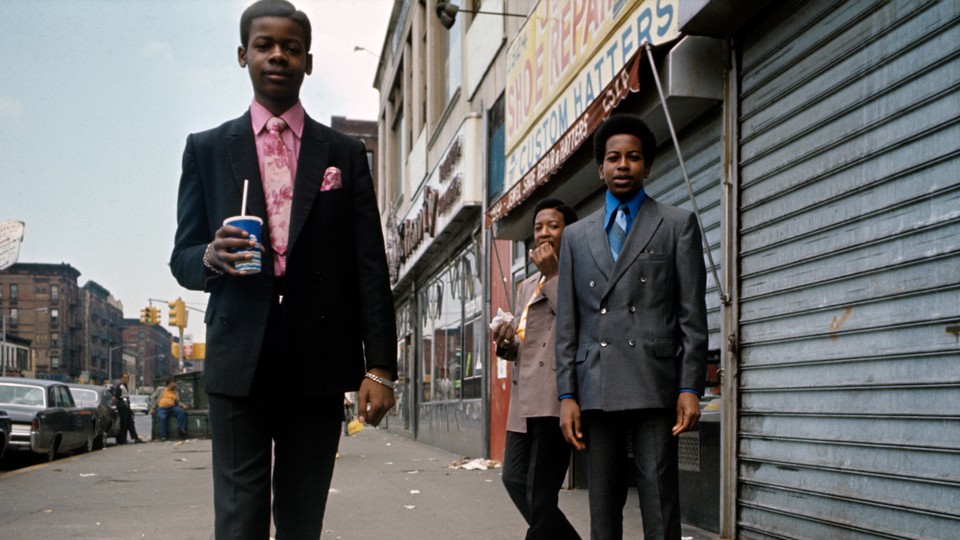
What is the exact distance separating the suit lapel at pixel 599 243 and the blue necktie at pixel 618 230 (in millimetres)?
26

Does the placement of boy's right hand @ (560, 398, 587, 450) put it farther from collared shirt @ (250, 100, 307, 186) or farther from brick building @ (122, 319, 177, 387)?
brick building @ (122, 319, 177, 387)

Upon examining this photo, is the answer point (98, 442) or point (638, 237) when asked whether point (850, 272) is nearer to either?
point (638, 237)

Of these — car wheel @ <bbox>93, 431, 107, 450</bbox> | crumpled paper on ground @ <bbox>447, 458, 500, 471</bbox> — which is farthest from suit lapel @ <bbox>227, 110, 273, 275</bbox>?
car wheel @ <bbox>93, 431, 107, 450</bbox>

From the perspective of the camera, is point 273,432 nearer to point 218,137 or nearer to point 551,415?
point 218,137

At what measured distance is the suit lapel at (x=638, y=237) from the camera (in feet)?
11.7

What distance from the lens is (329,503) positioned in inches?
347

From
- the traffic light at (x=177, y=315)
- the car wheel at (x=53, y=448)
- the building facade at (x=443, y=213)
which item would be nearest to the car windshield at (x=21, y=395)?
the car wheel at (x=53, y=448)

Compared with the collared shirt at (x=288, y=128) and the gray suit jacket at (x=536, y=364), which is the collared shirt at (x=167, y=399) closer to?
the gray suit jacket at (x=536, y=364)

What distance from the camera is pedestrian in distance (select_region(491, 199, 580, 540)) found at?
15.5ft

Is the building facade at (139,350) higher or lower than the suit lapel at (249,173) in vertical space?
lower

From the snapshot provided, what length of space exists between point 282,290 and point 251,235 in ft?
0.69

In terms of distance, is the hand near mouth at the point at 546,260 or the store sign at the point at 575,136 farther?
the store sign at the point at 575,136

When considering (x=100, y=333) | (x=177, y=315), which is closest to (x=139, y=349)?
(x=100, y=333)

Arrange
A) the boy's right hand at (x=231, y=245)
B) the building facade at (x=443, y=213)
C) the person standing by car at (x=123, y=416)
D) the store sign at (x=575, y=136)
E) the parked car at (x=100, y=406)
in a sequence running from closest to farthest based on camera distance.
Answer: the boy's right hand at (x=231, y=245) < the store sign at (x=575, y=136) < the building facade at (x=443, y=213) < the parked car at (x=100, y=406) < the person standing by car at (x=123, y=416)
